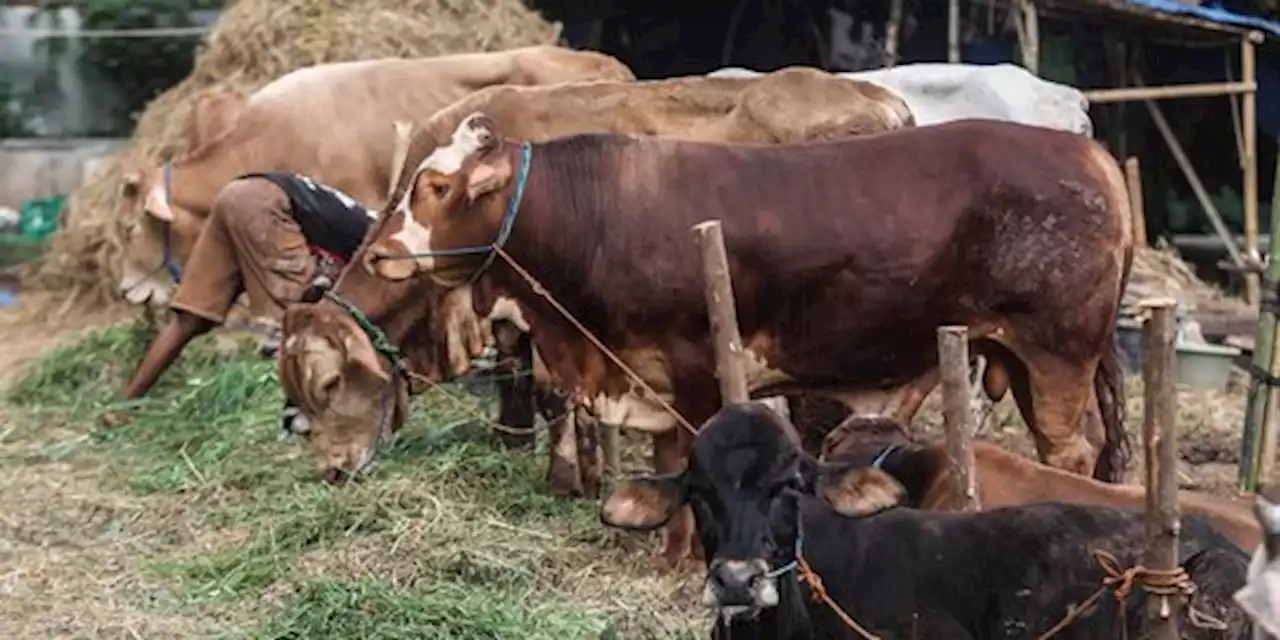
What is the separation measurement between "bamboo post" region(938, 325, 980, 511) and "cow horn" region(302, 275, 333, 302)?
3286 millimetres

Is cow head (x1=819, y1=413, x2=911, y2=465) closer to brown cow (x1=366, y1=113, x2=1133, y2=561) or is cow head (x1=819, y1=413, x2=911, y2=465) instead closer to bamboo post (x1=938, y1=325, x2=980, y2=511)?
bamboo post (x1=938, y1=325, x2=980, y2=511)

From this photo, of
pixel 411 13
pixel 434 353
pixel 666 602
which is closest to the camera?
Answer: pixel 666 602

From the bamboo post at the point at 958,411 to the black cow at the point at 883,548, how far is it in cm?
30

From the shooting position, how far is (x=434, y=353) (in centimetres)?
793

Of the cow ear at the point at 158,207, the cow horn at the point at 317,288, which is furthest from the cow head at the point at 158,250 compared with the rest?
the cow horn at the point at 317,288

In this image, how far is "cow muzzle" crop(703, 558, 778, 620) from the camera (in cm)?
432

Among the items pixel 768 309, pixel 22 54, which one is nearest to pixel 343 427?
pixel 768 309

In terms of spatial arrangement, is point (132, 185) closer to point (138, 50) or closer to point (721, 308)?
point (138, 50)

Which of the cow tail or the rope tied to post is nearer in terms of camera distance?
the rope tied to post

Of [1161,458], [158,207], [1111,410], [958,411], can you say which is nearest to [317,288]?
[158,207]

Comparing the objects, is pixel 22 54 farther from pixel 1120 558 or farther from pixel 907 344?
pixel 1120 558

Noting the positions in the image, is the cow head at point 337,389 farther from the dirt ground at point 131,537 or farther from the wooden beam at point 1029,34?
the wooden beam at point 1029,34

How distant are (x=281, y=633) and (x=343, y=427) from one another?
1.93 meters

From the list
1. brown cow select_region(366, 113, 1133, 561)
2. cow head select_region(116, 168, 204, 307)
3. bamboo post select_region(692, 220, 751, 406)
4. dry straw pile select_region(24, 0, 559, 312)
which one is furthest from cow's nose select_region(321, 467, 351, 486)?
dry straw pile select_region(24, 0, 559, 312)
